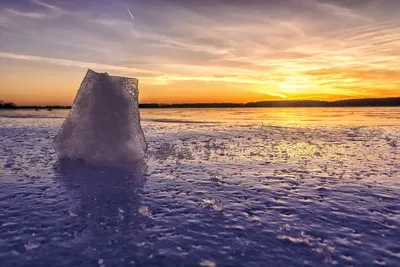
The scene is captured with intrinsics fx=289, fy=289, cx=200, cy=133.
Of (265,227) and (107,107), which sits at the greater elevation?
(107,107)

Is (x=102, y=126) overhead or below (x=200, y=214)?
overhead

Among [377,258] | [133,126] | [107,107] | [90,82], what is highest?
[90,82]

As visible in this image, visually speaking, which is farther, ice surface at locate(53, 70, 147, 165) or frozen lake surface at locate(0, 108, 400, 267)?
ice surface at locate(53, 70, 147, 165)

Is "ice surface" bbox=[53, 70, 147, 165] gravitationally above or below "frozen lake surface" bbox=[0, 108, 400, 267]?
above

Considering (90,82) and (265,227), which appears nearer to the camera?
(265,227)

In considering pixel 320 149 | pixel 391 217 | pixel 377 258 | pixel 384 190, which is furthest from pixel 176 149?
pixel 377 258

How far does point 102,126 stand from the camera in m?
9.22

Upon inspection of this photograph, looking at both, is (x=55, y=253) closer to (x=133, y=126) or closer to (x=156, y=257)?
(x=156, y=257)

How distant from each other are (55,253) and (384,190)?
21.3ft

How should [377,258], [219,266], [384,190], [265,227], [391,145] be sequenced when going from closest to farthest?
Result: [219,266] → [377,258] → [265,227] → [384,190] → [391,145]

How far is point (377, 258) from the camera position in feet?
11.8

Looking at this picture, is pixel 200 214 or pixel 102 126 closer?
pixel 200 214

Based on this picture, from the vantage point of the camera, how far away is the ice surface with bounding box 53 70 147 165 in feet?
30.0

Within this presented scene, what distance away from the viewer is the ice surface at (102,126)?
913 centimetres
